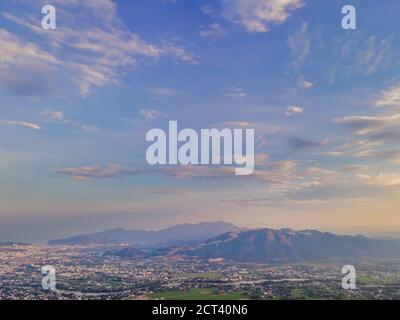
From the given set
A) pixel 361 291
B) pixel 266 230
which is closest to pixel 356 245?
pixel 266 230

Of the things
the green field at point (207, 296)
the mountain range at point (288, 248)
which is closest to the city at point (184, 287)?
the green field at point (207, 296)

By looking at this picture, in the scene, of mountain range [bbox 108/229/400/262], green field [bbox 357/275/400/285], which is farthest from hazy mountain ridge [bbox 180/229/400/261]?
green field [bbox 357/275/400/285]

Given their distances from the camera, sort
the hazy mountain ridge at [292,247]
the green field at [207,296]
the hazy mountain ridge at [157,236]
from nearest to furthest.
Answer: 1. the green field at [207,296]
2. the hazy mountain ridge at [292,247]
3. the hazy mountain ridge at [157,236]

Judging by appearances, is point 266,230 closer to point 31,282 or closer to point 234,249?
point 234,249

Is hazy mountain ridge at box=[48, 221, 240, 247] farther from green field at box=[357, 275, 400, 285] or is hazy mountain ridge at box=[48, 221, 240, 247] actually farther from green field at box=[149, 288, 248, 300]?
Answer: green field at box=[149, 288, 248, 300]

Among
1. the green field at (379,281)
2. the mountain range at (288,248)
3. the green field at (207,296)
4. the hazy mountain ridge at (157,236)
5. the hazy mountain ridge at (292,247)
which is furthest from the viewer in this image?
the hazy mountain ridge at (157,236)

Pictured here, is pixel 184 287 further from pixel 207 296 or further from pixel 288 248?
pixel 288 248

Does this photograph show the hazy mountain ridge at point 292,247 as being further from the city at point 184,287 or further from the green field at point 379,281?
the city at point 184,287
